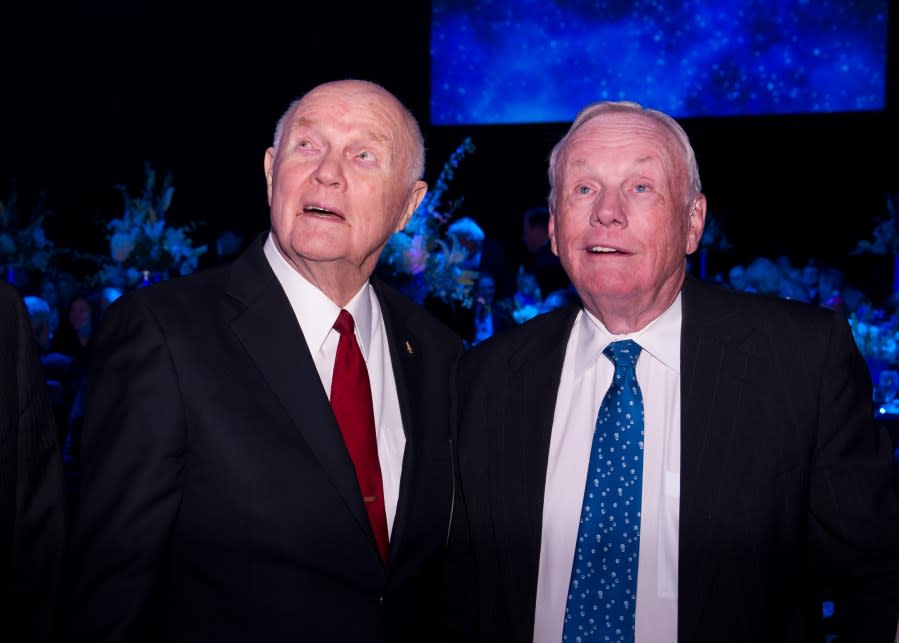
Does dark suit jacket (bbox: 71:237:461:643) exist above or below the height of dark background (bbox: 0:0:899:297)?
below

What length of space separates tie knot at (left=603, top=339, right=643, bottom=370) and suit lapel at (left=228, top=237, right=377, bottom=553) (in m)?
0.63

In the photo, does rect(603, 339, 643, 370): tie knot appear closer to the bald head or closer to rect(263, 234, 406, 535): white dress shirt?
rect(263, 234, 406, 535): white dress shirt

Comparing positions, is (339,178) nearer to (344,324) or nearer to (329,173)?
(329,173)

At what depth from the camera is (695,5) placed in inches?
Result: 308

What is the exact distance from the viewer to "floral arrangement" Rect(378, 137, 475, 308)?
405 centimetres

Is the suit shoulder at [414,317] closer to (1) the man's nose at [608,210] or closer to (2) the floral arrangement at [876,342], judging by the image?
(1) the man's nose at [608,210]

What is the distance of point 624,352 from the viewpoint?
1929mm

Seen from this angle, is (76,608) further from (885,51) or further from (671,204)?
(885,51)

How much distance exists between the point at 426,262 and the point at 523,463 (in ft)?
7.59

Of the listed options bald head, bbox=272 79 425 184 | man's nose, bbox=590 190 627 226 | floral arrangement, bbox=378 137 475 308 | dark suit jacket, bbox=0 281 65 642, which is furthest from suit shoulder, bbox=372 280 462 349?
floral arrangement, bbox=378 137 475 308

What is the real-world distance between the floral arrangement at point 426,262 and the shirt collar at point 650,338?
205 centimetres

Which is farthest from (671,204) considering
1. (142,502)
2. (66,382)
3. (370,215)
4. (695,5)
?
(695,5)

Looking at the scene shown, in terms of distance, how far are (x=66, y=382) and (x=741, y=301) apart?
3.02 metres

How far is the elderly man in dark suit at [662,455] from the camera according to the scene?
1.75 m
